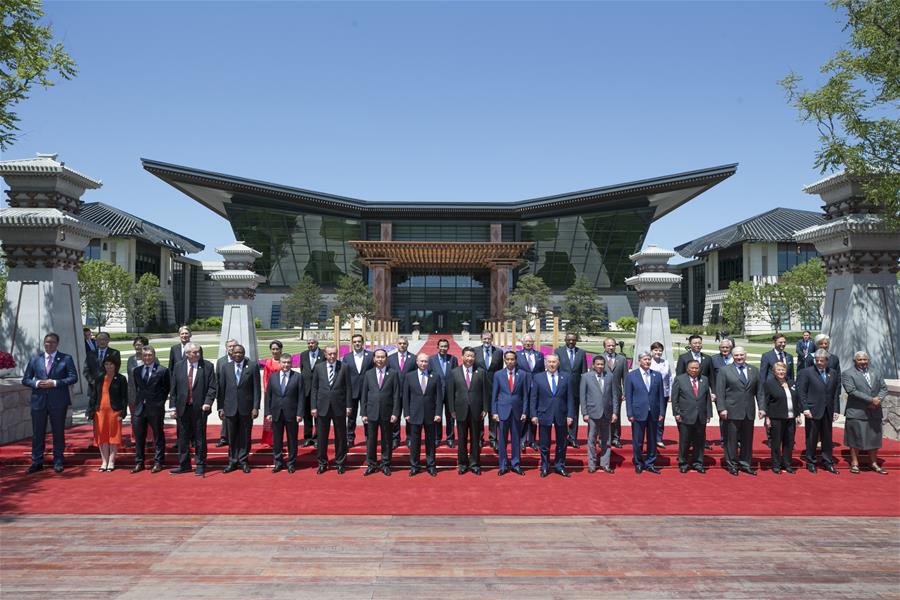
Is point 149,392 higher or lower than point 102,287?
A: lower

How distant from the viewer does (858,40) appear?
11.2m

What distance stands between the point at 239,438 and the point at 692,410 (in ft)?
22.4

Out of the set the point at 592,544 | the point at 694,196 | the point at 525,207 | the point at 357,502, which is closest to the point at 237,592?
the point at 357,502

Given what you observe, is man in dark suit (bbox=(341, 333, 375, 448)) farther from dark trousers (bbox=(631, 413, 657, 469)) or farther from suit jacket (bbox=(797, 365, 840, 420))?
suit jacket (bbox=(797, 365, 840, 420))

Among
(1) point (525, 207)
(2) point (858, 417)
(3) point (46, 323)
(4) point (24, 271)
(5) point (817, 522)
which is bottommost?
(5) point (817, 522)

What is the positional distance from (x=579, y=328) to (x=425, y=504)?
41.8m

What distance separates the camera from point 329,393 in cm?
824

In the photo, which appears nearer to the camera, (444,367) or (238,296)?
(444,367)

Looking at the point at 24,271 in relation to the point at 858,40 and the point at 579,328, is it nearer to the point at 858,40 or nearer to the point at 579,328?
the point at 858,40

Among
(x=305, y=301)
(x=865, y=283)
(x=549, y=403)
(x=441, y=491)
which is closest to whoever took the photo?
(x=441, y=491)

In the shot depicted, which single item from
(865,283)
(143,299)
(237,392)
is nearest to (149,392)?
(237,392)

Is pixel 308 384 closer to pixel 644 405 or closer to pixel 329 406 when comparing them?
pixel 329 406

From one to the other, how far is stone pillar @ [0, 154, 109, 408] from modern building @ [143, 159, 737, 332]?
40.0m

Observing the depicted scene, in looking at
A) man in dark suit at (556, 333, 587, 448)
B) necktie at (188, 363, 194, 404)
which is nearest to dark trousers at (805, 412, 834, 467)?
man in dark suit at (556, 333, 587, 448)
